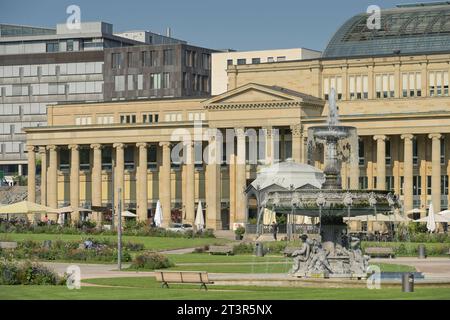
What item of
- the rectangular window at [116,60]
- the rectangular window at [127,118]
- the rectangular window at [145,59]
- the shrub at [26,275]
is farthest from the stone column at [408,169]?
the shrub at [26,275]

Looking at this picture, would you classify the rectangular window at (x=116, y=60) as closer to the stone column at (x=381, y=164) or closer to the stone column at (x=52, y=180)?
the stone column at (x=52, y=180)

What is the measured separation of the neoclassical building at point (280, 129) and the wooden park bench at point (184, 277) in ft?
256

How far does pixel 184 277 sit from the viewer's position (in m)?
55.2

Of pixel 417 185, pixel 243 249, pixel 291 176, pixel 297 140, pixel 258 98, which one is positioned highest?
pixel 258 98

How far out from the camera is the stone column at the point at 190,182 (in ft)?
477

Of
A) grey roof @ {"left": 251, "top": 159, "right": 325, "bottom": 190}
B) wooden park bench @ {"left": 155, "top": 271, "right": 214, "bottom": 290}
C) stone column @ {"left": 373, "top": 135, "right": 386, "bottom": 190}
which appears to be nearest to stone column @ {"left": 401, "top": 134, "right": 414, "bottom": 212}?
stone column @ {"left": 373, "top": 135, "right": 386, "bottom": 190}

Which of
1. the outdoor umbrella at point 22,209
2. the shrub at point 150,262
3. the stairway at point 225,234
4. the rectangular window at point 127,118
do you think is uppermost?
the rectangular window at point 127,118

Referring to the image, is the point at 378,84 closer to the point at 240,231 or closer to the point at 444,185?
the point at 444,185

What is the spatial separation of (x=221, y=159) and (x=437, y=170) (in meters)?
24.2

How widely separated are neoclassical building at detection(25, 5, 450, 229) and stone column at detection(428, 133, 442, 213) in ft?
0.30

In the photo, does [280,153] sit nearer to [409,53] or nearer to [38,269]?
[409,53]

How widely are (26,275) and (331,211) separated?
41.6ft

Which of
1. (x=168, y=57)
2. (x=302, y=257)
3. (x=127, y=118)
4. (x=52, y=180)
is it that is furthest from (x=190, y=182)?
(x=302, y=257)

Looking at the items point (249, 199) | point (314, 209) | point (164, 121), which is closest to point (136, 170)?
point (164, 121)
